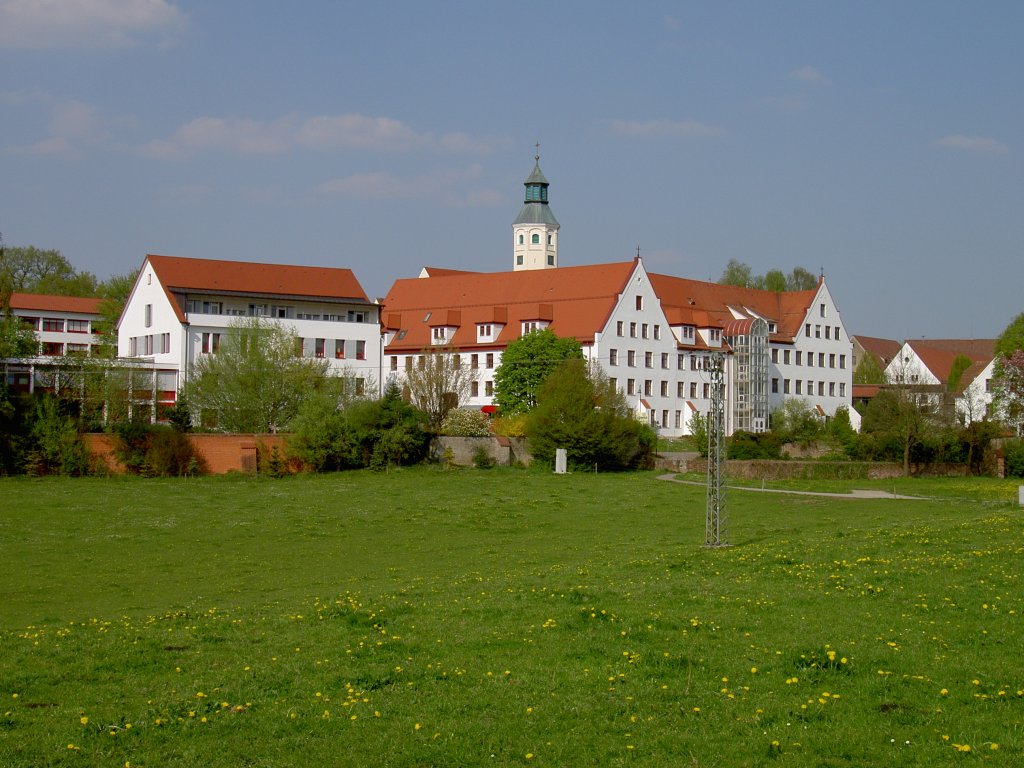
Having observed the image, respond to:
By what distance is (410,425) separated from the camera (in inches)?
2413

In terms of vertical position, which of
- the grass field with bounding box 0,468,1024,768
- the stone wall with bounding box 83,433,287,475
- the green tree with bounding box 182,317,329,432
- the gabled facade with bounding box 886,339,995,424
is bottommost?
the grass field with bounding box 0,468,1024,768

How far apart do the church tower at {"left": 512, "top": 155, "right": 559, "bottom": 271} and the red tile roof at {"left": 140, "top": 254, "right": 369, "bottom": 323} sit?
128 feet

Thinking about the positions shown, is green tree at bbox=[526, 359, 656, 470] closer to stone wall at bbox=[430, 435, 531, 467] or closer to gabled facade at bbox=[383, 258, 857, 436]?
stone wall at bbox=[430, 435, 531, 467]

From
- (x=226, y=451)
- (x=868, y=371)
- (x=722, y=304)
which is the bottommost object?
(x=226, y=451)

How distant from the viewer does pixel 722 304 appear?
341ft

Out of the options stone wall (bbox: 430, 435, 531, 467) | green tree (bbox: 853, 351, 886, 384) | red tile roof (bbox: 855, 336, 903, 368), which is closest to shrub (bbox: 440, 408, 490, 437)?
stone wall (bbox: 430, 435, 531, 467)

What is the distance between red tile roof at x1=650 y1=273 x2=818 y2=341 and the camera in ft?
323

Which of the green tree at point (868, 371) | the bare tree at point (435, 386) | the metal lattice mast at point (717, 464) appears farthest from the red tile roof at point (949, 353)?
the metal lattice mast at point (717, 464)

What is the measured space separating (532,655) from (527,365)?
2717 inches

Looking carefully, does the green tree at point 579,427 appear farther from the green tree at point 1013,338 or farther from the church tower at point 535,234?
the church tower at point 535,234

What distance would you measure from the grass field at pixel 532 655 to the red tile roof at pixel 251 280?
5615cm

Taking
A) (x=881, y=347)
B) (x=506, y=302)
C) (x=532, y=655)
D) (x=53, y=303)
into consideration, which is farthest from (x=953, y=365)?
(x=532, y=655)

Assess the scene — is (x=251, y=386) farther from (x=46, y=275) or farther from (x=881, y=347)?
(x=881, y=347)

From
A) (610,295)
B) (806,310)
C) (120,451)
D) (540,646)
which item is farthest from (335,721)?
(806,310)
